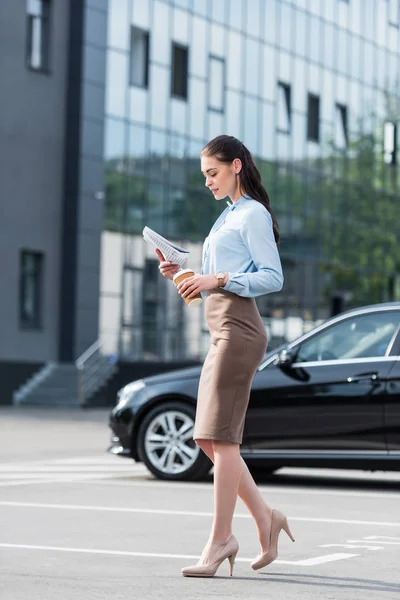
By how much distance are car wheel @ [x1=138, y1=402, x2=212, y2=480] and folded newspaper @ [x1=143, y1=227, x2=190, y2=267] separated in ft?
20.5

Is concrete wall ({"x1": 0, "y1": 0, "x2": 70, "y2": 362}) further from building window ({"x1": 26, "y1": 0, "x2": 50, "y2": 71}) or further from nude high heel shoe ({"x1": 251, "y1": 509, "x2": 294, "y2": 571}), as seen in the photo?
nude high heel shoe ({"x1": 251, "y1": 509, "x2": 294, "y2": 571})

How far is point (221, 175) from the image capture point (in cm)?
697

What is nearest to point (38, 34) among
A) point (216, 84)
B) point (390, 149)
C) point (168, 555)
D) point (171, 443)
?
point (216, 84)

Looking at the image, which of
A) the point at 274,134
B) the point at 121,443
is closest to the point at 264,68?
the point at 274,134

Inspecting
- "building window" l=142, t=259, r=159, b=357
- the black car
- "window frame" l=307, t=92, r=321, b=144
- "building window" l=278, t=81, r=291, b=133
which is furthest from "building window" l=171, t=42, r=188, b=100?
the black car

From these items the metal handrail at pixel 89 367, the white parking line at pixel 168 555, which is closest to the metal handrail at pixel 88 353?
the metal handrail at pixel 89 367

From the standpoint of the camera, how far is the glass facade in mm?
39156

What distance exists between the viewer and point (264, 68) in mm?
46688

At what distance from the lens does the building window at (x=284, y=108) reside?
4784 centimetres

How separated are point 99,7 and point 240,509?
28867mm

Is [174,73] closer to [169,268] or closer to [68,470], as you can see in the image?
[68,470]

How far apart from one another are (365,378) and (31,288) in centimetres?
2478

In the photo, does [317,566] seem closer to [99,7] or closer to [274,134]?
[99,7]

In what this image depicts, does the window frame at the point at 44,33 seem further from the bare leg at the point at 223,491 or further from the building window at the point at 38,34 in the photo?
the bare leg at the point at 223,491
